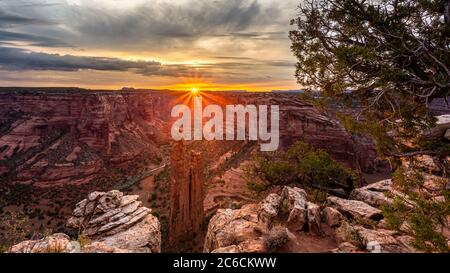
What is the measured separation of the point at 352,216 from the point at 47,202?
4598 cm

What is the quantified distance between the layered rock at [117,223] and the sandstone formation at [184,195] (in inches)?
419

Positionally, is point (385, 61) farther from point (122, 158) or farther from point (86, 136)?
point (86, 136)

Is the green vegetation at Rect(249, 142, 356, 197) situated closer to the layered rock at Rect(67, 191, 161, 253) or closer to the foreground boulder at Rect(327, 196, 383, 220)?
the foreground boulder at Rect(327, 196, 383, 220)

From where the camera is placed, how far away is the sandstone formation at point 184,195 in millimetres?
28234

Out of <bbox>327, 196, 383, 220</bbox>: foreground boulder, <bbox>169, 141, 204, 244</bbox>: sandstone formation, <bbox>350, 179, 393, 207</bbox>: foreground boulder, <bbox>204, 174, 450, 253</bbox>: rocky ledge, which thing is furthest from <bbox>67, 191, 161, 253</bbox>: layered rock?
<bbox>350, 179, 393, 207</bbox>: foreground boulder

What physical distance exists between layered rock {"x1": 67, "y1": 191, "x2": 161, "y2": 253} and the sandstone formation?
10.6 meters

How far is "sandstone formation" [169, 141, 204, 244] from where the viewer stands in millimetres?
28234

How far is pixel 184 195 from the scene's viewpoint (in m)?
28.5

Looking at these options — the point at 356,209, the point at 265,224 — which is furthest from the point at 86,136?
the point at 356,209

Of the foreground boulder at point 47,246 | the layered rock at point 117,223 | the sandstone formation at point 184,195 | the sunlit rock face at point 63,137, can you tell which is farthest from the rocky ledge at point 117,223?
the sunlit rock face at point 63,137

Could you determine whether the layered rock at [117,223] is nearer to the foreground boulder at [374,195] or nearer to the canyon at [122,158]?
the canyon at [122,158]

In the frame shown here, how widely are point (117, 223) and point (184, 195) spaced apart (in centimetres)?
1377

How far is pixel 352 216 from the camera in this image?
1299 cm
